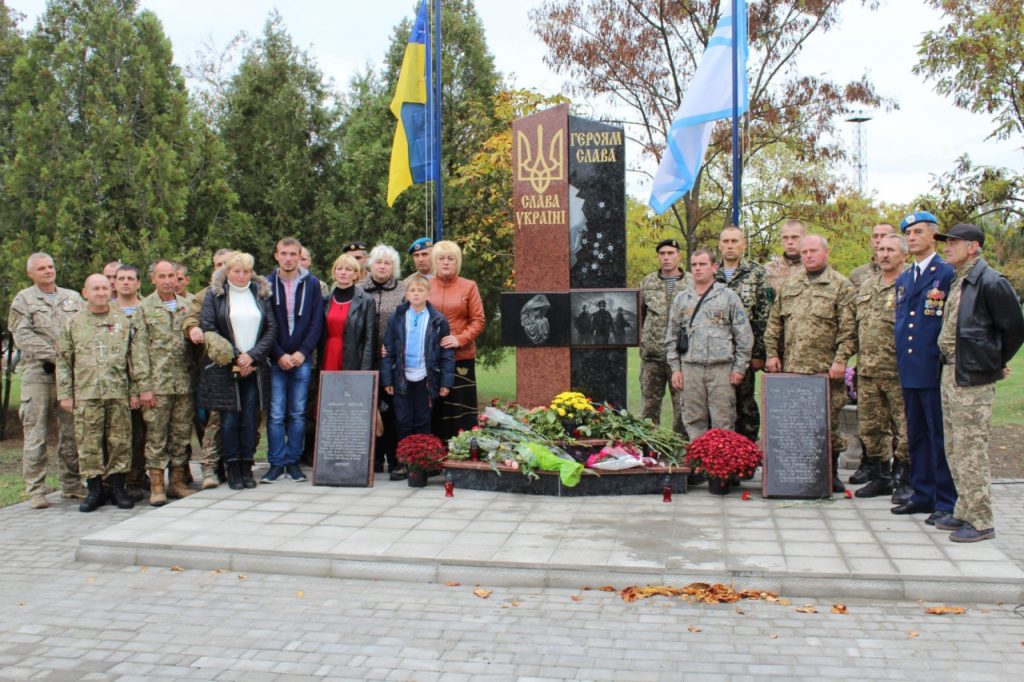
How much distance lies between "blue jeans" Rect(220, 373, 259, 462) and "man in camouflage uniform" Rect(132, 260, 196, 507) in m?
0.38

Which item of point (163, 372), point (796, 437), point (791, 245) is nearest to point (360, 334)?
point (163, 372)

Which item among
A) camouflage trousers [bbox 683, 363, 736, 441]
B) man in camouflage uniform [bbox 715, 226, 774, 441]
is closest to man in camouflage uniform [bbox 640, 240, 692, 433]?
man in camouflage uniform [bbox 715, 226, 774, 441]

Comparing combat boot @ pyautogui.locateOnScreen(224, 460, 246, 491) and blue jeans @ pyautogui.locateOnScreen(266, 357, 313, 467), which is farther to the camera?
blue jeans @ pyautogui.locateOnScreen(266, 357, 313, 467)

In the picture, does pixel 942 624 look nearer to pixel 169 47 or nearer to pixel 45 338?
pixel 45 338

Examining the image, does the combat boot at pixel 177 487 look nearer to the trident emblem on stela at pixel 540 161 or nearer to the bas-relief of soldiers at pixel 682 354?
the bas-relief of soldiers at pixel 682 354

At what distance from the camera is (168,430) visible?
754 cm

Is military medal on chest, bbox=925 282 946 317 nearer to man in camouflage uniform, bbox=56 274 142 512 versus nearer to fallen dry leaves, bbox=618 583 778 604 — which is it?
fallen dry leaves, bbox=618 583 778 604

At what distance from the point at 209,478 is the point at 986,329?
232 inches

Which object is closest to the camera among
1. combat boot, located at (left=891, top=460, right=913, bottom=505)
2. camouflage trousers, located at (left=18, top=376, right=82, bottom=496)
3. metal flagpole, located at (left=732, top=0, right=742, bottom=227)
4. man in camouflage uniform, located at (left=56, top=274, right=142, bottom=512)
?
combat boot, located at (left=891, top=460, right=913, bottom=505)

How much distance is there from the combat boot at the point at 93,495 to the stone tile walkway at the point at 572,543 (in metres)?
0.82

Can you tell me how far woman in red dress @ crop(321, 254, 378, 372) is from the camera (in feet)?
26.0

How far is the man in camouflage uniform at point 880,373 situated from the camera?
691cm

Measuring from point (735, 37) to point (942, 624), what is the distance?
6.08 m

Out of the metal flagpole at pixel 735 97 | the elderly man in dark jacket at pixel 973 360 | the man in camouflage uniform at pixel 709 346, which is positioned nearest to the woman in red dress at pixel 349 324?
the man in camouflage uniform at pixel 709 346
